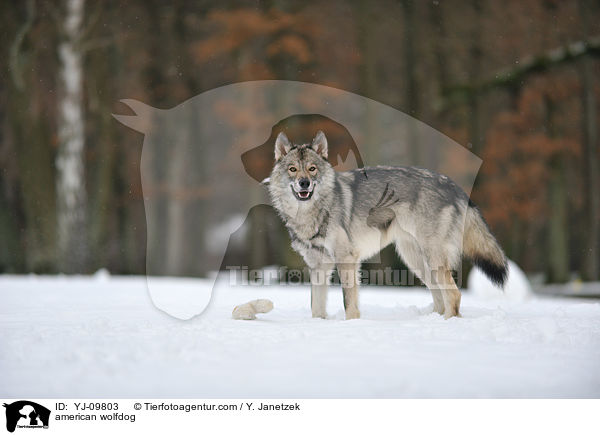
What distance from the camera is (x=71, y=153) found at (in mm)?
9531

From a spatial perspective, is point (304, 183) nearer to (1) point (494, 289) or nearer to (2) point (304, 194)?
(2) point (304, 194)

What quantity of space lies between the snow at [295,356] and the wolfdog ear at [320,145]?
135 cm

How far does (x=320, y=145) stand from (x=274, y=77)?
6.87m

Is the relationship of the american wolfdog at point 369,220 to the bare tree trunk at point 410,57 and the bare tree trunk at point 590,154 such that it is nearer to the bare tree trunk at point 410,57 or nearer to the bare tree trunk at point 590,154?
the bare tree trunk at point 410,57

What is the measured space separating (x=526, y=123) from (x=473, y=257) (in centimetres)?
985

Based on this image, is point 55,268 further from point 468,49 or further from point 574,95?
point 574,95

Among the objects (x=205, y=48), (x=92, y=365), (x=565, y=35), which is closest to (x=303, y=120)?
(x=205, y=48)

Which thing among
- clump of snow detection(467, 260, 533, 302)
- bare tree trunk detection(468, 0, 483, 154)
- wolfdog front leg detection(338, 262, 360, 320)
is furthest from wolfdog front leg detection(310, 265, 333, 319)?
bare tree trunk detection(468, 0, 483, 154)

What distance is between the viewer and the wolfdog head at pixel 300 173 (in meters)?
4.17

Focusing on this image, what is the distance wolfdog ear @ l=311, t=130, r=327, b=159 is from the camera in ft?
14.0

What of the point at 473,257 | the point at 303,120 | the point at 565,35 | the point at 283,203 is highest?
the point at 565,35

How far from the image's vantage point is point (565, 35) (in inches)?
395

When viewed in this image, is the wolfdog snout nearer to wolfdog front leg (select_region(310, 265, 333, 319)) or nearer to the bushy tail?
wolfdog front leg (select_region(310, 265, 333, 319))

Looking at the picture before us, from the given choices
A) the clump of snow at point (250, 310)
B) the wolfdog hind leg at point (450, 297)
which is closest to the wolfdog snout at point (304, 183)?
the clump of snow at point (250, 310)
